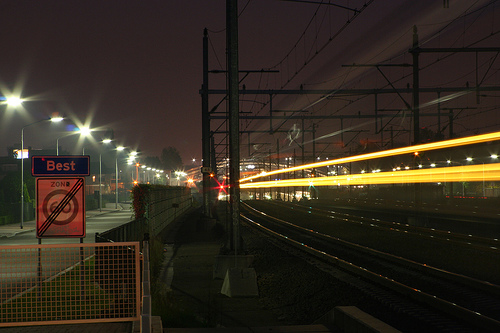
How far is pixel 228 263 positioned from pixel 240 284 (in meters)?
1.96

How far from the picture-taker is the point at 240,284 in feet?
44.7

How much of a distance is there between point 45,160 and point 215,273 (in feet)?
23.4

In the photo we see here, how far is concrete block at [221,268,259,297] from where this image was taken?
13457mm

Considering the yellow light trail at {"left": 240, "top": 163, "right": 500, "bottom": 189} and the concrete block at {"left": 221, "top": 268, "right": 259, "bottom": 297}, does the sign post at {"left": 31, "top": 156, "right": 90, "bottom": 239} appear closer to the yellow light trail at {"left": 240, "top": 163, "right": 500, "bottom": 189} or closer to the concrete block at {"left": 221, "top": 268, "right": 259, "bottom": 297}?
the concrete block at {"left": 221, "top": 268, "right": 259, "bottom": 297}

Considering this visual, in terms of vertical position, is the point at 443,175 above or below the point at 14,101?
below

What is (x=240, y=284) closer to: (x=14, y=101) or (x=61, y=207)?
(x=61, y=207)

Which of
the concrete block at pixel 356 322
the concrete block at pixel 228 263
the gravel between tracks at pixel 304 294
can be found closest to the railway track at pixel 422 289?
the gravel between tracks at pixel 304 294

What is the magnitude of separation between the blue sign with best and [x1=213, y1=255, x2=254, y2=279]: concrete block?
→ 640cm

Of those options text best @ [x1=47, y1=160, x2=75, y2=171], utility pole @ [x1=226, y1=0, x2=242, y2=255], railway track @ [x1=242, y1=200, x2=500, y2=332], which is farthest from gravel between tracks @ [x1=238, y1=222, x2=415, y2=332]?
text best @ [x1=47, y1=160, x2=75, y2=171]

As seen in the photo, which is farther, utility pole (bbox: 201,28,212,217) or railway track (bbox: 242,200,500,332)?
utility pole (bbox: 201,28,212,217)

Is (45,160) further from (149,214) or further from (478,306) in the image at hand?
(149,214)

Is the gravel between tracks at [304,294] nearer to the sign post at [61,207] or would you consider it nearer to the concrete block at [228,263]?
the concrete block at [228,263]

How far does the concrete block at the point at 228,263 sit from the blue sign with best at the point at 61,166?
6405 mm

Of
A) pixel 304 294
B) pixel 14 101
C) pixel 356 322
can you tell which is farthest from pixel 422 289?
pixel 14 101
